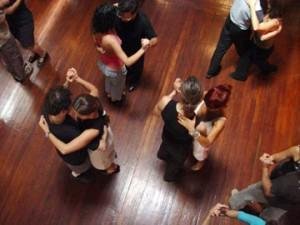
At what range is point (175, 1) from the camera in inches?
173

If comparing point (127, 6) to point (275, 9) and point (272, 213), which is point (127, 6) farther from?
point (272, 213)

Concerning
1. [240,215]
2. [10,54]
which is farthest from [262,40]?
[10,54]

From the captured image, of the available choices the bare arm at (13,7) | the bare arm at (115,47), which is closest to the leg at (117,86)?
the bare arm at (115,47)

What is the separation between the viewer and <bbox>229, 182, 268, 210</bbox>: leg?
2789 mm

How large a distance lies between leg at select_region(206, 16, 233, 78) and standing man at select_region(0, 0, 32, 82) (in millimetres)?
1729

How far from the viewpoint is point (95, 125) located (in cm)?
266

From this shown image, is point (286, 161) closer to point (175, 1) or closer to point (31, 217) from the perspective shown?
point (31, 217)

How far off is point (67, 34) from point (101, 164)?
5.58ft

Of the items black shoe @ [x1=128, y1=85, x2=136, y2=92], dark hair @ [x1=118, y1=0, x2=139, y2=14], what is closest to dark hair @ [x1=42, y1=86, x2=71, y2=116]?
dark hair @ [x1=118, y1=0, x2=139, y2=14]

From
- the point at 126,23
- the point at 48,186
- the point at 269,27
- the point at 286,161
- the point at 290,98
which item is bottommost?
the point at 290,98

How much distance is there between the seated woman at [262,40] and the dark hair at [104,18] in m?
1.15

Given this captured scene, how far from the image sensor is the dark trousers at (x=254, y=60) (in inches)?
146

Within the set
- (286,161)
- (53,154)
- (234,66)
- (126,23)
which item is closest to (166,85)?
(234,66)

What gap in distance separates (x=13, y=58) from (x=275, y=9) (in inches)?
87.5
